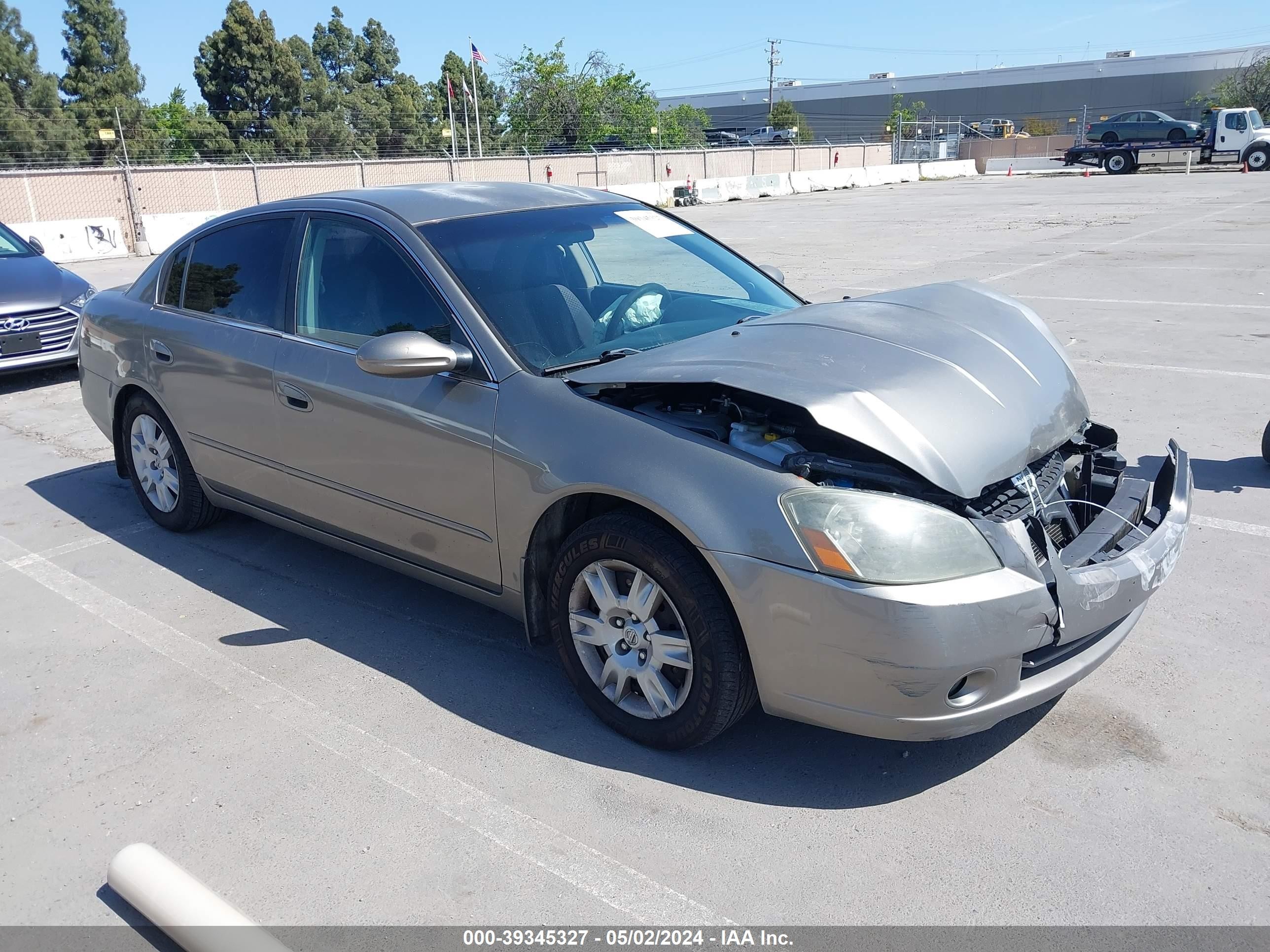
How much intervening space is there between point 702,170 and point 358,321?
35.7m

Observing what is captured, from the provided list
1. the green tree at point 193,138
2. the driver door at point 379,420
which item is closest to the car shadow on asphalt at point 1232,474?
the driver door at point 379,420

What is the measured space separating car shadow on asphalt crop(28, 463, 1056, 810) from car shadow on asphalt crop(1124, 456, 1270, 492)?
2.71 meters

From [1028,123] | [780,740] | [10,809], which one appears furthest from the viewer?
[1028,123]

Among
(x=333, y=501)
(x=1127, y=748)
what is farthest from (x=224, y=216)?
(x=1127, y=748)

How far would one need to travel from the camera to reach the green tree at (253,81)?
50.2 m

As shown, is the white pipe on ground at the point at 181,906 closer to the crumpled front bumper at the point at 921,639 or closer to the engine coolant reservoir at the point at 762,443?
the crumpled front bumper at the point at 921,639

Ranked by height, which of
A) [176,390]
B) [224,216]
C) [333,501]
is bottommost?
[333,501]

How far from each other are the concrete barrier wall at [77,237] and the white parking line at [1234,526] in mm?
21617

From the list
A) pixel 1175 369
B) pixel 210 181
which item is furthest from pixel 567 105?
pixel 1175 369

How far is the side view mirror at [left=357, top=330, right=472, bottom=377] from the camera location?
11.2 feet

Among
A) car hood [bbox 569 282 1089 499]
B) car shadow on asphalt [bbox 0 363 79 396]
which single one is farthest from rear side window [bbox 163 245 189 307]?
car shadow on asphalt [bbox 0 363 79 396]

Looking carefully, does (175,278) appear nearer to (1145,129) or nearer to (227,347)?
(227,347)

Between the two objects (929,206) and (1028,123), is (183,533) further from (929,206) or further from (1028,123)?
(1028,123)

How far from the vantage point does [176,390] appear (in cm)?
482
